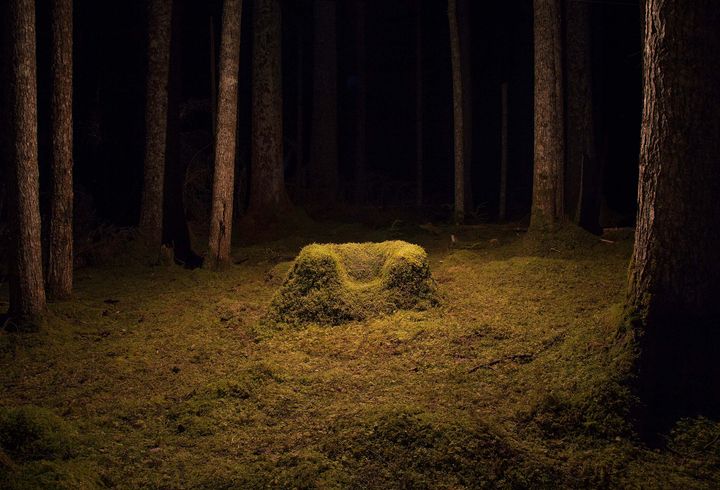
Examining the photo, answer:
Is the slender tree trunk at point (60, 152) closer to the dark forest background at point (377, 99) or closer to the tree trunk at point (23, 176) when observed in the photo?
the tree trunk at point (23, 176)

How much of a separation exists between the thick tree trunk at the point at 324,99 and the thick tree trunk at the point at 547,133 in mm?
11016

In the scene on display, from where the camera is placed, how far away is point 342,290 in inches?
311

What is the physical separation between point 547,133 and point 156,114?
8204 millimetres

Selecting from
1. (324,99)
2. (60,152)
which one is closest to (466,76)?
(324,99)

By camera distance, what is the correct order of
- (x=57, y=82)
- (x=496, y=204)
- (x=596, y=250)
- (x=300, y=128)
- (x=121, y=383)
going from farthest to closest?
(x=496, y=204)
(x=300, y=128)
(x=596, y=250)
(x=57, y=82)
(x=121, y=383)

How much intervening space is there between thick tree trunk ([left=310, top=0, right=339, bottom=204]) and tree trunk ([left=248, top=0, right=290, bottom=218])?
5438mm

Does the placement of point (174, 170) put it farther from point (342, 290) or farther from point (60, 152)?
point (342, 290)

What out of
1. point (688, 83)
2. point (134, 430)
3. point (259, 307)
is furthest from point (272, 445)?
point (688, 83)

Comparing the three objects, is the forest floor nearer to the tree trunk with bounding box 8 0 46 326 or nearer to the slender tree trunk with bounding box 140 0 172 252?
the tree trunk with bounding box 8 0 46 326

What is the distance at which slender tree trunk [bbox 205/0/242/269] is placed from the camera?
1036 cm

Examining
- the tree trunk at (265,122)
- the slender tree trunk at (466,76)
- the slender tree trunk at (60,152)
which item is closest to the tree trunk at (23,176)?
the slender tree trunk at (60,152)

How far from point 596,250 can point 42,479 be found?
8.27m

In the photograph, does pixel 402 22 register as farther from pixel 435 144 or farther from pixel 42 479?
pixel 42 479

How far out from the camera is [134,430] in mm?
5562
